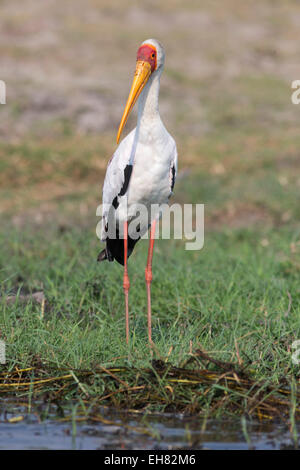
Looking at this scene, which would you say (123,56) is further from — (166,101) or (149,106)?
(149,106)

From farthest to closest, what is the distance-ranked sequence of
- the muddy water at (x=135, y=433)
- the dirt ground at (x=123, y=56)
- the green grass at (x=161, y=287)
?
the dirt ground at (x=123, y=56), the green grass at (x=161, y=287), the muddy water at (x=135, y=433)

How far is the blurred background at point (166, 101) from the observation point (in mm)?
8797

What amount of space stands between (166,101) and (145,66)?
1046 cm

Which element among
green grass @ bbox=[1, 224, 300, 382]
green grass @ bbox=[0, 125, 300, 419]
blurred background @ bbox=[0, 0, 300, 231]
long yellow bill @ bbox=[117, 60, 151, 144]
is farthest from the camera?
blurred background @ bbox=[0, 0, 300, 231]

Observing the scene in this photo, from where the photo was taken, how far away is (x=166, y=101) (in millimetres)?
14695

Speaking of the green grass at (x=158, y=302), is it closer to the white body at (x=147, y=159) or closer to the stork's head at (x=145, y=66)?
the white body at (x=147, y=159)

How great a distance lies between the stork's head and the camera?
14.2 feet

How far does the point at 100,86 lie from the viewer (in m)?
14.9

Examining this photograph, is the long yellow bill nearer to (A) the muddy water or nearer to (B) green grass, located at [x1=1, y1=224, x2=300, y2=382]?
(B) green grass, located at [x1=1, y1=224, x2=300, y2=382]

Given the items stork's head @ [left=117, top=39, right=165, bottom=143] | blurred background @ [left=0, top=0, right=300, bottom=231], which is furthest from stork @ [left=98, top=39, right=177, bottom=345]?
blurred background @ [left=0, top=0, right=300, bottom=231]

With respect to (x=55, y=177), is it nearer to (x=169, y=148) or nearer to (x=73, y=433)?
(x=169, y=148)

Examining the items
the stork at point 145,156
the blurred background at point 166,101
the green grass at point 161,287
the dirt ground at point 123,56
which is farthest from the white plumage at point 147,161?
the dirt ground at point 123,56

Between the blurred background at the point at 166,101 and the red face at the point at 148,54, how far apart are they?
137 inches

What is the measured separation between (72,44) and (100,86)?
2.72 meters
